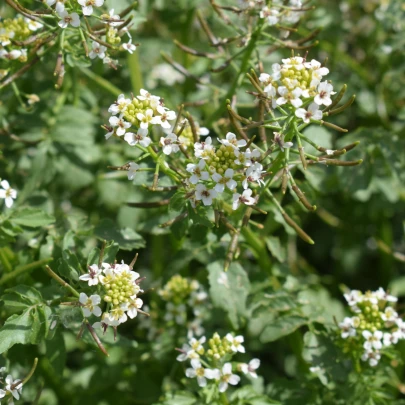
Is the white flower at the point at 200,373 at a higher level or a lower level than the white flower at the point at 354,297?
lower

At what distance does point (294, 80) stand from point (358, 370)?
1.61 meters

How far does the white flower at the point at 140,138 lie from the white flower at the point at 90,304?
27.1 inches

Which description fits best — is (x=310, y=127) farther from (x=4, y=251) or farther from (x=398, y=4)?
(x=4, y=251)

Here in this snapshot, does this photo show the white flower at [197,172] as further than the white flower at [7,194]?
No

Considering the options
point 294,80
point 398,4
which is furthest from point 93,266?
point 398,4

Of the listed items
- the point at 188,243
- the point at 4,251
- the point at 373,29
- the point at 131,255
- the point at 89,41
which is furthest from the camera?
the point at 373,29

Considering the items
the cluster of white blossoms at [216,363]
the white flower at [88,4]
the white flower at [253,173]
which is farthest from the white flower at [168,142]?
the cluster of white blossoms at [216,363]

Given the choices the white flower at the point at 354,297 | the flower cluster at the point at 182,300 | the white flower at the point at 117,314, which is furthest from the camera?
the flower cluster at the point at 182,300

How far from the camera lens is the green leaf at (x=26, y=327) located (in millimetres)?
2658

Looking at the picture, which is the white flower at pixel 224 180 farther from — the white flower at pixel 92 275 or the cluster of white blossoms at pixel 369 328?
→ the cluster of white blossoms at pixel 369 328

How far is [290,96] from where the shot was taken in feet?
8.13

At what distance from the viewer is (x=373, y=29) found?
5375 mm

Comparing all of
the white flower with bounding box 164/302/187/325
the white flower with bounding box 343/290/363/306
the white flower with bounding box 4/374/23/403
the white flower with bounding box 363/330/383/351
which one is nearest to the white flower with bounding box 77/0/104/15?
the white flower with bounding box 4/374/23/403

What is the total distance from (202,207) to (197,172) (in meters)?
0.19
